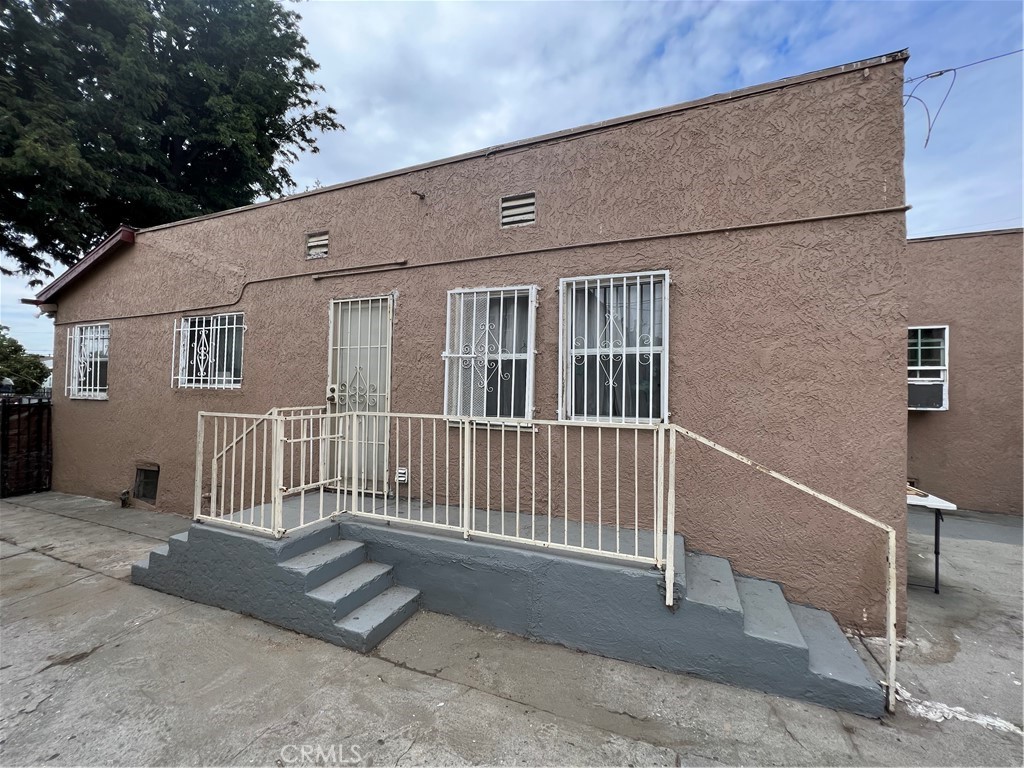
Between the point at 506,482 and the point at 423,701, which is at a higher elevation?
the point at 506,482

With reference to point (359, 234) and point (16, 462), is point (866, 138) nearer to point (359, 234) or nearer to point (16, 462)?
point (359, 234)

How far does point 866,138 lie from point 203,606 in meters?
6.28

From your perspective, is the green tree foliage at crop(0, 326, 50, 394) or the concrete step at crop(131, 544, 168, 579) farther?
the green tree foliage at crop(0, 326, 50, 394)

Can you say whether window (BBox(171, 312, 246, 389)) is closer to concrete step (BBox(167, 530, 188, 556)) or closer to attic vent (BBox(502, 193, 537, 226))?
concrete step (BBox(167, 530, 188, 556))

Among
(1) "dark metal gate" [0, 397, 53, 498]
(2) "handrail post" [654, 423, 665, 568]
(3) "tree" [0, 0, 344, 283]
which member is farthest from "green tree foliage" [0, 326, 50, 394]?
(2) "handrail post" [654, 423, 665, 568]

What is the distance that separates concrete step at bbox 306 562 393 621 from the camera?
3.11 m

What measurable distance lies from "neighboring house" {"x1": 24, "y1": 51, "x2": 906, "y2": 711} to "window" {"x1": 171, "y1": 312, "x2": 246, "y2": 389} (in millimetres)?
435

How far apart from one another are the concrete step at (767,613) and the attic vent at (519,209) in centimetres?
358

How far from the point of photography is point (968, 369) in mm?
6594

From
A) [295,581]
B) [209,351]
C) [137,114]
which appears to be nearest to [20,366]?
[137,114]

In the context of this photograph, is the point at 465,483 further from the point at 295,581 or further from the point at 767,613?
the point at 767,613

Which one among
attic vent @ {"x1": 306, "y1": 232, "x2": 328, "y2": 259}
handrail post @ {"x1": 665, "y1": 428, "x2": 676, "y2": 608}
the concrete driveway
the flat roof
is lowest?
the concrete driveway

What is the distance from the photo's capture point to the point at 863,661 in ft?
9.26

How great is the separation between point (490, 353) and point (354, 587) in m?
2.31
